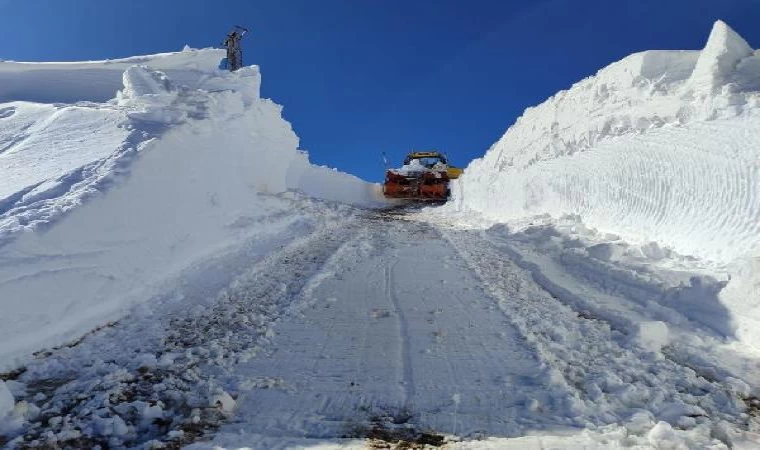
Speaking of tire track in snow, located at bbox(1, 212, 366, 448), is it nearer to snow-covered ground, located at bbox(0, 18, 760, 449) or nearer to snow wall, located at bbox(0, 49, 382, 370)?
snow-covered ground, located at bbox(0, 18, 760, 449)

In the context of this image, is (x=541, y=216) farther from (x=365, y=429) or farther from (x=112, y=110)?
(x=365, y=429)

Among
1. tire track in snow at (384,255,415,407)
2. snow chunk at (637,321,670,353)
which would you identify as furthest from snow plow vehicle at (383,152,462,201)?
snow chunk at (637,321,670,353)

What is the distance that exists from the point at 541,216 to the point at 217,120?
7619 millimetres

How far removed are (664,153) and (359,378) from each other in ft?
22.6

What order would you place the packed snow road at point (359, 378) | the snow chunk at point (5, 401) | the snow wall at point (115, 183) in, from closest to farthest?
the packed snow road at point (359, 378)
the snow chunk at point (5, 401)
the snow wall at point (115, 183)

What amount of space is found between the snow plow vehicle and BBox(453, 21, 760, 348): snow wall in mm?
12352

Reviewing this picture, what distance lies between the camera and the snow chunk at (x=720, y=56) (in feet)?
26.5

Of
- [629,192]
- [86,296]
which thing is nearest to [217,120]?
[86,296]

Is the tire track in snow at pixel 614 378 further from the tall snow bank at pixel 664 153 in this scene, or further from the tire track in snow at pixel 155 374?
the tall snow bank at pixel 664 153

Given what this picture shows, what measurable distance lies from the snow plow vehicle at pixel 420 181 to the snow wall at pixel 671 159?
12.4 metres

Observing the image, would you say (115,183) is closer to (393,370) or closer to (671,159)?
(393,370)

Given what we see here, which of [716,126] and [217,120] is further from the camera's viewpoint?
[217,120]

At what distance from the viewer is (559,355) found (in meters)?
4.15

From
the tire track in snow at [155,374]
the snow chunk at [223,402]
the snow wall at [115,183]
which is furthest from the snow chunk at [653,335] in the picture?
the snow wall at [115,183]
